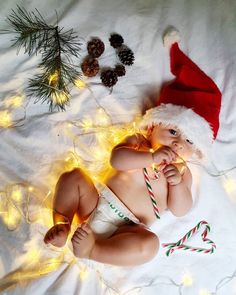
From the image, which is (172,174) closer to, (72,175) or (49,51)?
(72,175)

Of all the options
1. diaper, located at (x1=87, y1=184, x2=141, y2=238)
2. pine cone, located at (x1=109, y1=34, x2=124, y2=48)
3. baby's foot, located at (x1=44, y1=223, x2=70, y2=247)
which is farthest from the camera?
pine cone, located at (x1=109, y1=34, x2=124, y2=48)

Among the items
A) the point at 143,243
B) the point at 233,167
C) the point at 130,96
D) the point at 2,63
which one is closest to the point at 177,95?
the point at 130,96

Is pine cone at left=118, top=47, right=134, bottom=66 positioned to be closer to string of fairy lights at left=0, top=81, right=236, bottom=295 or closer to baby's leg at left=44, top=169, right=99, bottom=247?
string of fairy lights at left=0, top=81, right=236, bottom=295

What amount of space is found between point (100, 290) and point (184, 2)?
0.92 meters

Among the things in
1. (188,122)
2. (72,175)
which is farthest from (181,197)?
(72,175)

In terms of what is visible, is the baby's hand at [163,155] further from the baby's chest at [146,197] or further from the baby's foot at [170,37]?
the baby's foot at [170,37]

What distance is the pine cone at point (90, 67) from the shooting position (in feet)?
4.38

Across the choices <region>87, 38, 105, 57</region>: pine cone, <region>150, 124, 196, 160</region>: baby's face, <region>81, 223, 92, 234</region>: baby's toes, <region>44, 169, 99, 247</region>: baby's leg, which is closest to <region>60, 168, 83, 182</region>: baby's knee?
<region>44, 169, 99, 247</region>: baby's leg

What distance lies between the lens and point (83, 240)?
1170mm

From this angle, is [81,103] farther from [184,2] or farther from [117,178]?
[184,2]

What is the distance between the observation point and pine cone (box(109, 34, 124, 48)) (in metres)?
1.35

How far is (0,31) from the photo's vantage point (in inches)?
52.6

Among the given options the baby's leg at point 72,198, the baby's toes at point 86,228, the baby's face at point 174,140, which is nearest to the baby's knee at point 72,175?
the baby's leg at point 72,198

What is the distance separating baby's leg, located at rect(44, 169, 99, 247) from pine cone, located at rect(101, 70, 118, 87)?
0.93 feet
